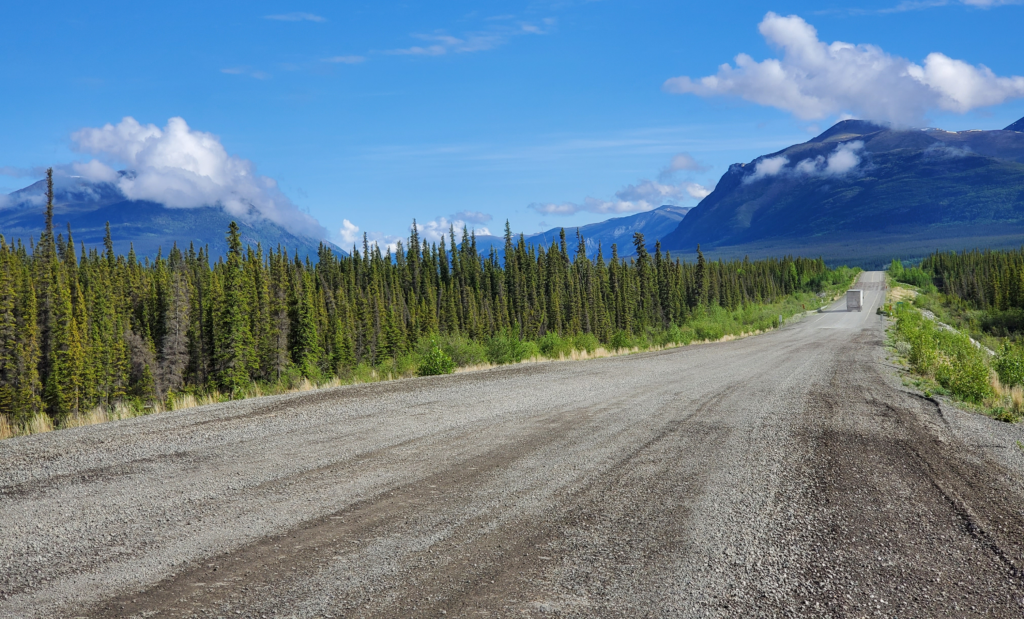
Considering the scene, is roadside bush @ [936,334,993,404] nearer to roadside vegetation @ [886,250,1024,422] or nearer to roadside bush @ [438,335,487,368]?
roadside vegetation @ [886,250,1024,422]

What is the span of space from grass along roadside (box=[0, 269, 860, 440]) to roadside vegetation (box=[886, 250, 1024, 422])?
39.6ft

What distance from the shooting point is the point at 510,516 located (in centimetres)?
582

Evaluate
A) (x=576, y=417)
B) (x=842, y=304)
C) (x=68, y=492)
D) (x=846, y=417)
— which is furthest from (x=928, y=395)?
(x=842, y=304)

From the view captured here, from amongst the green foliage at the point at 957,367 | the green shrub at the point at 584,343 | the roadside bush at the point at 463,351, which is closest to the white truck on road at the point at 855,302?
the green shrub at the point at 584,343

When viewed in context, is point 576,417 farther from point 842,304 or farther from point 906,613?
point 842,304

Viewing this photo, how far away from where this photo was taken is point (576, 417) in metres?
11.1

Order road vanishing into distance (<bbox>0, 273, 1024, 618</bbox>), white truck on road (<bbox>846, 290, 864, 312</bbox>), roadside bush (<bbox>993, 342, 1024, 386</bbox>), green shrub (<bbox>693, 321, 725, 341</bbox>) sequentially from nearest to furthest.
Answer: road vanishing into distance (<bbox>0, 273, 1024, 618</bbox>), roadside bush (<bbox>993, 342, 1024, 386</bbox>), green shrub (<bbox>693, 321, 725, 341</bbox>), white truck on road (<bbox>846, 290, 864, 312</bbox>)

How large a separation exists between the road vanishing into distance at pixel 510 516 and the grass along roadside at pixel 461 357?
228 centimetres

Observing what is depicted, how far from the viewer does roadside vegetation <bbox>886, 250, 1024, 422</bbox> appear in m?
14.3

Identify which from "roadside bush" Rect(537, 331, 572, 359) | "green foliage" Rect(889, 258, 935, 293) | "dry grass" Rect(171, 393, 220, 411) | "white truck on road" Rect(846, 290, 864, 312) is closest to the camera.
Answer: "dry grass" Rect(171, 393, 220, 411)

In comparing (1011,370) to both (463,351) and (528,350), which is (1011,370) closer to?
(528,350)

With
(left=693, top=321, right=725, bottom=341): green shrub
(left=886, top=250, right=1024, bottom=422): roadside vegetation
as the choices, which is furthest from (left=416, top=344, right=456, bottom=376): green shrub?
(left=693, top=321, right=725, bottom=341): green shrub

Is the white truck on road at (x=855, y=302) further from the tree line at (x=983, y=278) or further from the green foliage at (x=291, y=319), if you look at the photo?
the tree line at (x=983, y=278)

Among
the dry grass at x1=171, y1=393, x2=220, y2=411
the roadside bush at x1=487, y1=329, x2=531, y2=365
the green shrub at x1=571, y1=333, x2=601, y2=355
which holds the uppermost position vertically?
the dry grass at x1=171, y1=393, x2=220, y2=411
